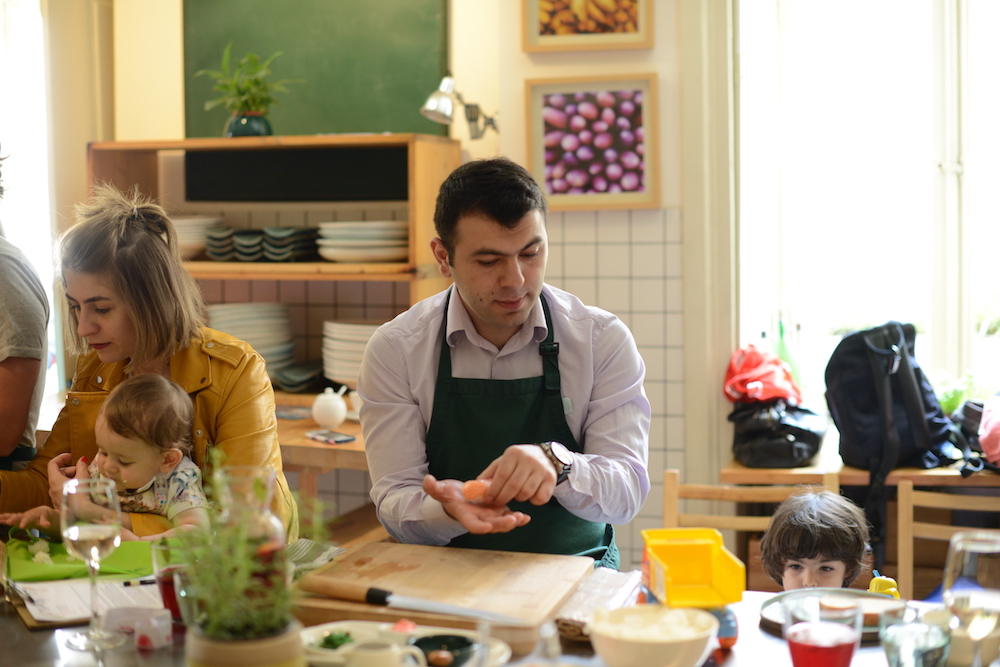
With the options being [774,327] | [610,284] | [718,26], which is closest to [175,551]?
[610,284]

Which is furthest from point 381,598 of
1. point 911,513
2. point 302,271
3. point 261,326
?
point 261,326

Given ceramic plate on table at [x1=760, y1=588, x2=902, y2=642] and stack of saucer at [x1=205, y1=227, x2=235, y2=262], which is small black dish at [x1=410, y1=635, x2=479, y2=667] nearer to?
ceramic plate on table at [x1=760, y1=588, x2=902, y2=642]

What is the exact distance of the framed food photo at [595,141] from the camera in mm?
3463

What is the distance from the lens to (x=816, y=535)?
2055mm

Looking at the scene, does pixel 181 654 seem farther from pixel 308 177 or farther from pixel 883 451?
pixel 308 177

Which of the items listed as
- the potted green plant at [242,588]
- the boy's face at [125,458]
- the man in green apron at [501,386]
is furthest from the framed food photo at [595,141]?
the potted green plant at [242,588]

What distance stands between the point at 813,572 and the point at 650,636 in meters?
1.06

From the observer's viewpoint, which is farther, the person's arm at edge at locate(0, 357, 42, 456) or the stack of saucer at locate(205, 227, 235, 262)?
the stack of saucer at locate(205, 227, 235, 262)

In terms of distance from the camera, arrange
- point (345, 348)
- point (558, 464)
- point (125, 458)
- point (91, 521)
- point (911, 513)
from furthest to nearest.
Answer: point (345, 348) → point (911, 513) → point (125, 458) → point (558, 464) → point (91, 521)

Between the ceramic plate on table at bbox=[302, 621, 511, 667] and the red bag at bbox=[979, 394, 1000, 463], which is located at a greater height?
the ceramic plate on table at bbox=[302, 621, 511, 667]

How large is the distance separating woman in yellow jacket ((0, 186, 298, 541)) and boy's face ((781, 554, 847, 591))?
104 centimetres

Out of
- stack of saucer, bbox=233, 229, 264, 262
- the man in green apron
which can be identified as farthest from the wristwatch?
stack of saucer, bbox=233, 229, 264, 262

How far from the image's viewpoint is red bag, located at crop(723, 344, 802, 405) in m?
3.37

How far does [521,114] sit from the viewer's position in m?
3.58
